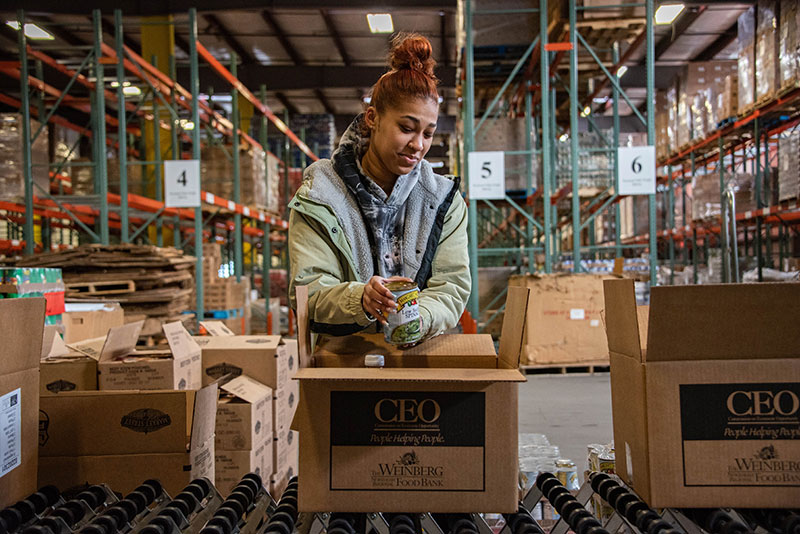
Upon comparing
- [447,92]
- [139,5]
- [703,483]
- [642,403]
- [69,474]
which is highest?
[447,92]

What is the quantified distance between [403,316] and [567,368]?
6.30 m

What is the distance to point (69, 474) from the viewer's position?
6.23 feet

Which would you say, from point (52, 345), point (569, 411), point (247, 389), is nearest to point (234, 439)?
point (247, 389)

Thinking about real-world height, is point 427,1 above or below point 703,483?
above

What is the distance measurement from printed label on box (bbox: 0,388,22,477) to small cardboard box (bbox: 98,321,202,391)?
1357 millimetres

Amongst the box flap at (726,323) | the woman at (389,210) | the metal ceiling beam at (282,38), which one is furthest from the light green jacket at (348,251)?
the metal ceiling beam at (282,38)

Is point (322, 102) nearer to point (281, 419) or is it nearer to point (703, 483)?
point (281, 419)

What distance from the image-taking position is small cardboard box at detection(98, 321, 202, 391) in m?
2.81

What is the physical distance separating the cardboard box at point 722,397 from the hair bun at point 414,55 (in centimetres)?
99

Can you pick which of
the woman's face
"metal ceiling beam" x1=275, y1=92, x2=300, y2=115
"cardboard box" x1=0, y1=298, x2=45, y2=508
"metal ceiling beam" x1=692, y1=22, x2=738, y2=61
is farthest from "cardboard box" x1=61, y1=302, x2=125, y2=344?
"metal ceiling beam" x1=275, y1=92, x2=300, y2=115

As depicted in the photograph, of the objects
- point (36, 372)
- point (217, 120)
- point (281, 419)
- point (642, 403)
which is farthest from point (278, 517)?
point (217, 120)

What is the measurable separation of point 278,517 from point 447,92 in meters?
16.7

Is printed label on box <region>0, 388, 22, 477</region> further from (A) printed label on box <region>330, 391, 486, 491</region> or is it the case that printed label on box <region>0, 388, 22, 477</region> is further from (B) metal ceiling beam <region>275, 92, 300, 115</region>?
(B) metal ceiling beam <region>275, 92, 300, 115</region>

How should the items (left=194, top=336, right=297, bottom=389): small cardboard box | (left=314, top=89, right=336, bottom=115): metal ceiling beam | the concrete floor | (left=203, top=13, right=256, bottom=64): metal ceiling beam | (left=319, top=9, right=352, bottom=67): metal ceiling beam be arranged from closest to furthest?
(left=194, top=336, right=297, bottom=389): small cardboard box
the concrete floor
(left=203, top=13, right=256, bottom=64): metal ceiling beam
(left=319, top=9, right=352, bottom=67): metal ceiling beam
(left=314, top=89, right=336, bottom=115): metal ceiling beam
